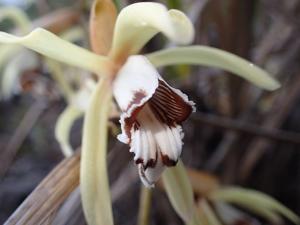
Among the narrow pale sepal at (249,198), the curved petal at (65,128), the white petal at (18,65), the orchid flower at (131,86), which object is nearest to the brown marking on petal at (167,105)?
the orchid flower at (131,86)

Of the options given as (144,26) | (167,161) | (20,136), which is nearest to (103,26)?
(144,26)

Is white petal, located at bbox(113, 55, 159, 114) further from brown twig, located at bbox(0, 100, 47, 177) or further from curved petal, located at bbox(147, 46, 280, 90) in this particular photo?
brown twig, located at bbox(0, 100, 47, 177)

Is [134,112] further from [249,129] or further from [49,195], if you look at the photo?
[249,129]

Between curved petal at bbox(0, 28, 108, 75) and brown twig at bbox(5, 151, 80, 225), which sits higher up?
curved petal at bbox(0, 28, 108, 75)

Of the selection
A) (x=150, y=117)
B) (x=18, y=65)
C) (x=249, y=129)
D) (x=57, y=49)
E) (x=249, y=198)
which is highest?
(x=18, y=65)

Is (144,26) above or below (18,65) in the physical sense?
below

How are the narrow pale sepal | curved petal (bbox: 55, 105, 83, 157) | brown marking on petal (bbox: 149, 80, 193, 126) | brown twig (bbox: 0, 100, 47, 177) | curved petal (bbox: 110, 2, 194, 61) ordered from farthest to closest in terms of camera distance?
brown twig (bbox: 0, 100, 47, 177) < the narrow pale sepal < curved petal (bbox: 55, 105, 83, 157) < brown marking on petal (bbox: 149, 80, 193, 126) < curved petal (bbox: 110, 2, 194, 61)

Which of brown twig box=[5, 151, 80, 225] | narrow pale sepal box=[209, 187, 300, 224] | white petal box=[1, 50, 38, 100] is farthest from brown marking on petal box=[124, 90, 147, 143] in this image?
white petal box=[1, 50, 38, 100]
